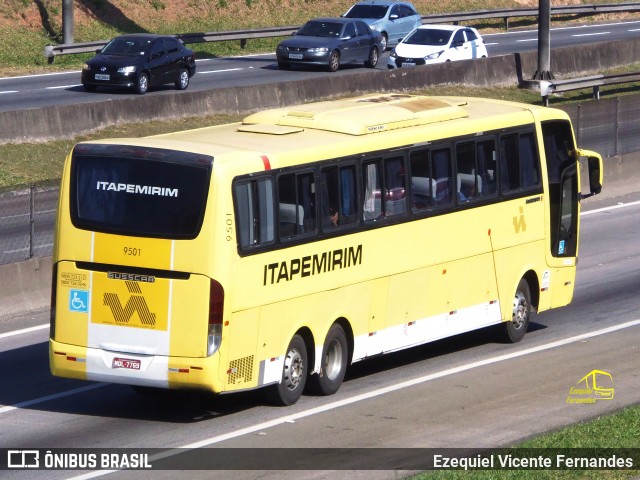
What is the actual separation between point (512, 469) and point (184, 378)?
3545 millimetres

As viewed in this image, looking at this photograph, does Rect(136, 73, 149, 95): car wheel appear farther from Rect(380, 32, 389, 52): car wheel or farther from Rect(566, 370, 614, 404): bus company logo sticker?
Rect(566, 370, 614, 404): bus company logo sticker

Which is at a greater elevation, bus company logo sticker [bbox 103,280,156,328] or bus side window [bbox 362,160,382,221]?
bus side window [bbox 362,160,382,221]

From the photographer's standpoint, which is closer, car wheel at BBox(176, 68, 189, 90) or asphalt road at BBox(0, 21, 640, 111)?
asphalt road at BBox(0, 21, 640, 111)

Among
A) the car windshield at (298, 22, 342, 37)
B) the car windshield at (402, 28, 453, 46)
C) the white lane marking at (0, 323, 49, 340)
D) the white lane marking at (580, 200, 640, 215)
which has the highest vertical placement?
the car windshield at (298, 22, 342, 37)

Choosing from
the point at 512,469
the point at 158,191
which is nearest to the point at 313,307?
the point at 158,191

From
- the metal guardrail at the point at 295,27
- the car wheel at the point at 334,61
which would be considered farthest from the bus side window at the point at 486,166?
the metal guardrail at the point at 295,27

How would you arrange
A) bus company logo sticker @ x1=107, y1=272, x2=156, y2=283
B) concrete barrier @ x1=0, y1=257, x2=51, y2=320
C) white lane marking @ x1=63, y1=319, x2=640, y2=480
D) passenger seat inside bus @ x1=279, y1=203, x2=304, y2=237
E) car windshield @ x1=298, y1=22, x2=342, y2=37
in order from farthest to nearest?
car windshield @ x1=298, y1=22, x2=342, y2=37 < concrete barrier @ x1=0, y1=257, x2=51, y2=320 < passenger seat inside bus @ x1=279, y1=203, x2=304, y2=237 < bus company logo sticker @ x1=107, y1=272, x2=156, y2=283 < white lane marking @ x1=63, y1=319, x2=640, y2=480

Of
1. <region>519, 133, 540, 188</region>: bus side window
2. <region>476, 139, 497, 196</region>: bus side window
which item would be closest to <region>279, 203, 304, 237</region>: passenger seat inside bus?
<region>476, 139, 497, 196</region>: bus side window

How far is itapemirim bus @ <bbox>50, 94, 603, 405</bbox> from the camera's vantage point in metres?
13.2

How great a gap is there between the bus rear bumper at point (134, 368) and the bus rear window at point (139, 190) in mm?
1205

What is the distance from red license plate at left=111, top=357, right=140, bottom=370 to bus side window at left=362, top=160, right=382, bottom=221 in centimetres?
317

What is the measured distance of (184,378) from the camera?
43.3 feet

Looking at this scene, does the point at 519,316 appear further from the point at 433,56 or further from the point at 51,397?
the point at 433,56

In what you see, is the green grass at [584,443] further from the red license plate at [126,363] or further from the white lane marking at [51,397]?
the white lane marking at [51,397]
